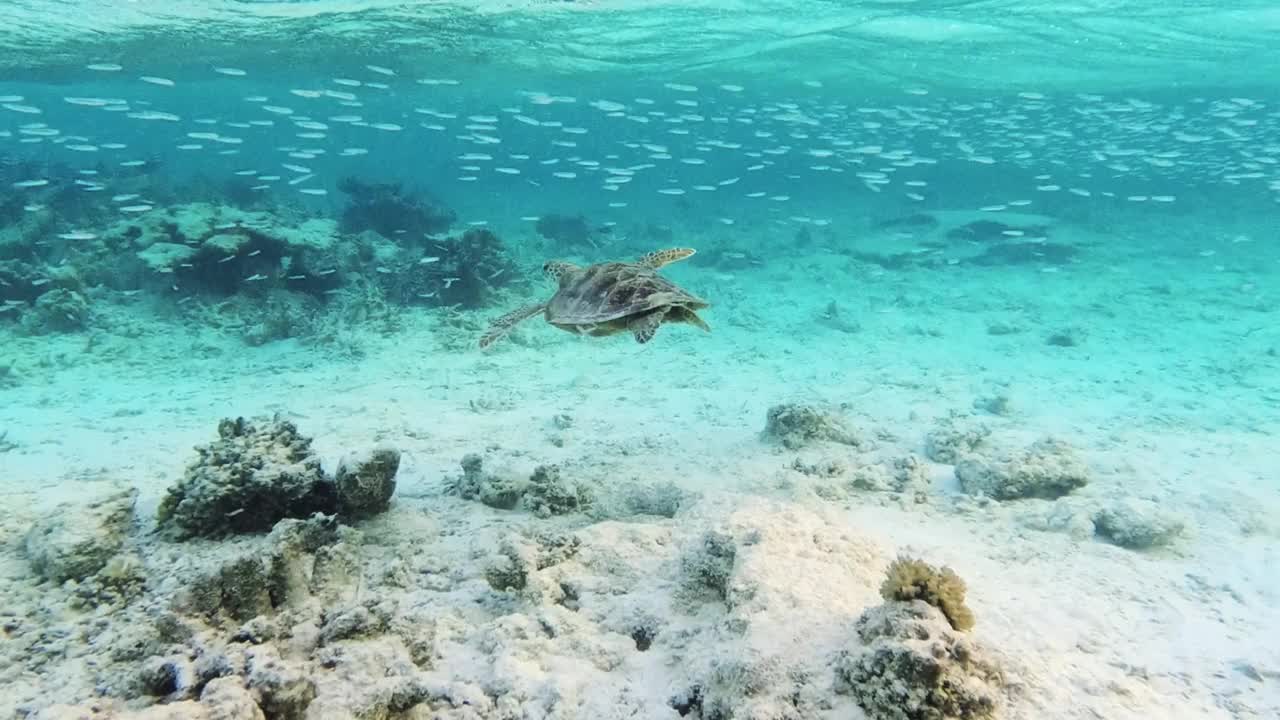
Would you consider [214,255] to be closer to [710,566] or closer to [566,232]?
[566,232]

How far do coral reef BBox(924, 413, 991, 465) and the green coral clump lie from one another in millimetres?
5241

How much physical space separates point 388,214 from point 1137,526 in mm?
24153

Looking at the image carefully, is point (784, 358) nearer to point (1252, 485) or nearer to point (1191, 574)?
point (1252, 485)

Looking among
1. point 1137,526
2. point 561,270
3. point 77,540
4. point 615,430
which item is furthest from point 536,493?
point 1137,526

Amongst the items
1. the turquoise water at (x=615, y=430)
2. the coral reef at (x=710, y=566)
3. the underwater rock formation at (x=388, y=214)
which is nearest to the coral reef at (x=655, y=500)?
the turquoise water at (x=615, y=430)

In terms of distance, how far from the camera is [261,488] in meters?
Result: 4.76

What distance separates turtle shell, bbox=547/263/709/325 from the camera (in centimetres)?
535

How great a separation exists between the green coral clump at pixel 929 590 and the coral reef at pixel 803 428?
4.87m

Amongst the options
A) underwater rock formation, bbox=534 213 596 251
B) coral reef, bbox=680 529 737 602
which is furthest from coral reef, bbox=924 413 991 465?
underwater rock formation, bbox=534 213 596 251

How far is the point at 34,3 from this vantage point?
20844 mm

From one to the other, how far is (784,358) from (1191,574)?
9016mm

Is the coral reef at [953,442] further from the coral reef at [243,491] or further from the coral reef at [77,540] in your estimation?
the coral reef at [77,540]

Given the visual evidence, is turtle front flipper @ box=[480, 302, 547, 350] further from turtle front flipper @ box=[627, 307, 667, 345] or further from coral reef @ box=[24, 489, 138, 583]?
coral reef @ box=[24, 489, 138, 583]

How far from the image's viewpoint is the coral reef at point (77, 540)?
4.04 metres
